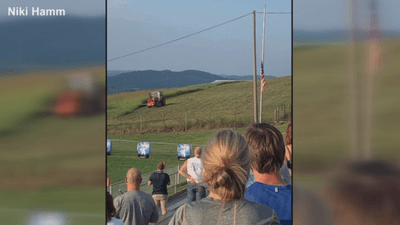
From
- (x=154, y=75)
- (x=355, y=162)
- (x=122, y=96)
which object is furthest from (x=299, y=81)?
(x=154, y=75)

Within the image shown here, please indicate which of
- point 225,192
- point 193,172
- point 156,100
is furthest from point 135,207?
point 156,100

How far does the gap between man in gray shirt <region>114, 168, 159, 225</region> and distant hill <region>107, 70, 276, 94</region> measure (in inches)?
2162

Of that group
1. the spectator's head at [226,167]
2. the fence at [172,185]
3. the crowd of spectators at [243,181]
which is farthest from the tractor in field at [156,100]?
the spectator's head at [226,167]

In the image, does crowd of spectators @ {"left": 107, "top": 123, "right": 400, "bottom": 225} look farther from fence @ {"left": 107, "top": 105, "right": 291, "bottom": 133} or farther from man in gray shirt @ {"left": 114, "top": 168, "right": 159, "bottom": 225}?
fence @ {"left": 107, "top": 105, "right": 291, "bottom": 133}

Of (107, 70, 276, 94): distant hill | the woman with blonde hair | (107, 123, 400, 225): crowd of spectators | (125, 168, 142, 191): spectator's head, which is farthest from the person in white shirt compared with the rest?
(107, 70, 276, 94): distant hill

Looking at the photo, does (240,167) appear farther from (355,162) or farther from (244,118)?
(244,118)

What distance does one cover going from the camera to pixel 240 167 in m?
1.41

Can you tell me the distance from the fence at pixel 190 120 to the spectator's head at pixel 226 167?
136 ft

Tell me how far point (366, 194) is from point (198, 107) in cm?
4796

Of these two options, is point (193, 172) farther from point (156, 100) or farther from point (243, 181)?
point (156, 100)

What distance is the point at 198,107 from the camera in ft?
164

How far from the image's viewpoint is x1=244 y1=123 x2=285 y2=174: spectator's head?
5.88 feet

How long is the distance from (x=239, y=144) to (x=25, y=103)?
4.19 feet

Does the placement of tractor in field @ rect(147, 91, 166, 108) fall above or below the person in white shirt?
above
